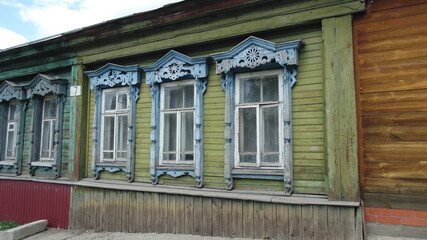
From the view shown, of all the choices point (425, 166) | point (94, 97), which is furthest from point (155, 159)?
point (425, 166)

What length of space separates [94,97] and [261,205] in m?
3.93

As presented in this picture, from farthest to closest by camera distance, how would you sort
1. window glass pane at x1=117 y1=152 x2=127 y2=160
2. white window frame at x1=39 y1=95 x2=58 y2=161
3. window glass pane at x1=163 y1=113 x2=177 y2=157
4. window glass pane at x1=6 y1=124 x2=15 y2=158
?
window glass pane at x1=6 y1=124 x2=15 y2=158 → white window frame at x1=39 y1=95 x2=58 y2=161 → window glass pane at x1=117 y1=152 x2=127 y2=160 → window glass pane at x1=163 y1=113 x2=177 y2=157

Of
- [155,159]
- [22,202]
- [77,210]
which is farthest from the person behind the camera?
[22,202]

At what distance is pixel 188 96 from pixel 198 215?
1981 mm

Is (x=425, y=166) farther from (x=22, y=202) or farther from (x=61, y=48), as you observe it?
(x=22, y=202)

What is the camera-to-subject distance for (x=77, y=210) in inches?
217

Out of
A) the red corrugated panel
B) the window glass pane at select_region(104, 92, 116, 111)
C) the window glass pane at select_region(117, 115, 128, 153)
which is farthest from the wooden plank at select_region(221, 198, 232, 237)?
the red corrugated panel

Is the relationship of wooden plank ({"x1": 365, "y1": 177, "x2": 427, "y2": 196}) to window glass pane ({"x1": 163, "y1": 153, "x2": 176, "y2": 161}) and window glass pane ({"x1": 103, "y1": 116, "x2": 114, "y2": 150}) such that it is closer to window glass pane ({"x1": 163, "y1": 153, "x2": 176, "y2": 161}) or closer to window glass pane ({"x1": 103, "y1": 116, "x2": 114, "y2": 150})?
window glass pane ({"x1": 163, "y1": 153, "x2": 176, "y2": 161})

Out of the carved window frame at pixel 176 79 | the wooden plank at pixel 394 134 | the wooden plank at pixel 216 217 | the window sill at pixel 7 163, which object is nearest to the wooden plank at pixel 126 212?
the carved window frame at pixel 176 79

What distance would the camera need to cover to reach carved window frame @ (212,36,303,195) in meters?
4.00

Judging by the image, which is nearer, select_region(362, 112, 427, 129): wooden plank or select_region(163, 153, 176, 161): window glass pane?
select_region(362, 112, 427, 129): wooden plank

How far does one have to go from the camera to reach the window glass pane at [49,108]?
21.3ft

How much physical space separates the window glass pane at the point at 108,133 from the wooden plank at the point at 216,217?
8.28 ft

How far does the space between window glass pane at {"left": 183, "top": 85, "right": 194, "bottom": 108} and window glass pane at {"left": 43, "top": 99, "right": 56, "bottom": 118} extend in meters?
3.42
